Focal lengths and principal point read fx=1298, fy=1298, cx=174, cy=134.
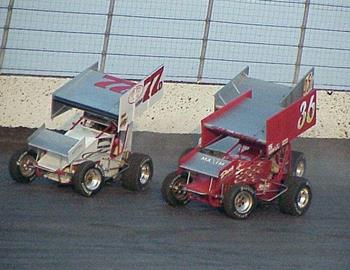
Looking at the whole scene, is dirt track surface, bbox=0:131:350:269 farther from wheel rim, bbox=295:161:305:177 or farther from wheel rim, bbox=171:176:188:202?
wheel rim, bbox=295:161:305:177

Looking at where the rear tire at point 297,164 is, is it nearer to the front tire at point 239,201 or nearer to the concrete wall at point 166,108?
the front tire at point 239,201

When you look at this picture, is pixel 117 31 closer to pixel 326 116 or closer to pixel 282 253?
pixel 326 116

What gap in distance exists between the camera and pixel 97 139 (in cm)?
1927

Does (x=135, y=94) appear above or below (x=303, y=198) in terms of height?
above

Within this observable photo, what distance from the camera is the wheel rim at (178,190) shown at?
18.5 m

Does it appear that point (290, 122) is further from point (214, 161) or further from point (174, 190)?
point (174, 190)

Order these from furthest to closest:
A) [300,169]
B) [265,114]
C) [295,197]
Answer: [300,169], [265,114], [295,197]

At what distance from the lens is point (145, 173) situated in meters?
19.7

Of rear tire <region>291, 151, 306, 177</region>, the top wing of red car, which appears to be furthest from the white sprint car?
rear tire <region>291, 151, 306, 177</region>

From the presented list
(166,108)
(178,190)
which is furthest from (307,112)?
(166,108)

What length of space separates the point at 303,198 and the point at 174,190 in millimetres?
1938

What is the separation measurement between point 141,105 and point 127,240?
3380 millimetres

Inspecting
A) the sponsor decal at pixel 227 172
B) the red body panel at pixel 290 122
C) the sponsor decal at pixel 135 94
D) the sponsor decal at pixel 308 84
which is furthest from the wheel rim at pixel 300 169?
the sponsor decal at pixel 135 94

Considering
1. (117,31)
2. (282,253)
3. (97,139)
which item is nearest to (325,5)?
(117,31)
